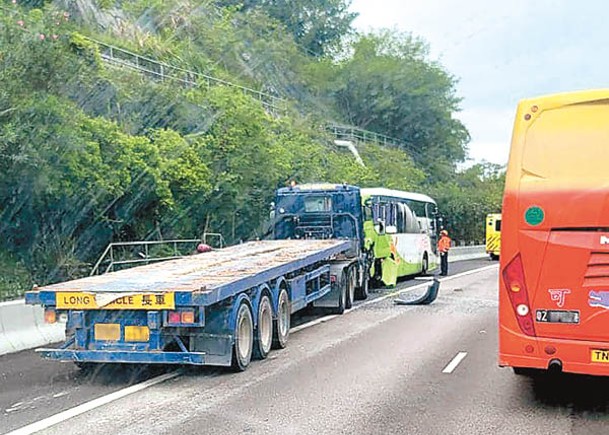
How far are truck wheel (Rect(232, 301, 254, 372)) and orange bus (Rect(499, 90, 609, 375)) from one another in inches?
142

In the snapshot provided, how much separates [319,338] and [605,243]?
677 cm

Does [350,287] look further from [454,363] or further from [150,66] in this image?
[150,66]

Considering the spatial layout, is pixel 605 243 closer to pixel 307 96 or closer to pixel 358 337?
pixel 358 337

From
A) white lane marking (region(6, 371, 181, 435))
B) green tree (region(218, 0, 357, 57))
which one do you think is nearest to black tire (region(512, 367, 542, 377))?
white lane marking (region(6, 371, 181, 435))

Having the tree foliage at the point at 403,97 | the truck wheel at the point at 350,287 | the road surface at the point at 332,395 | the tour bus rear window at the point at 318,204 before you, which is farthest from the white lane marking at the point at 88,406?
the tree foliage at the point at 403,97

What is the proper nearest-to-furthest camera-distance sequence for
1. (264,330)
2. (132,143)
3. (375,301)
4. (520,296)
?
(520,296)
(264,330)
(375,301)
(132,143)

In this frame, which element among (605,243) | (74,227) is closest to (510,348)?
(605,243)

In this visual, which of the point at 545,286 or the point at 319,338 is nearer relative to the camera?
the point at 545,286

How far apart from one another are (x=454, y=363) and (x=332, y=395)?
2688 mm

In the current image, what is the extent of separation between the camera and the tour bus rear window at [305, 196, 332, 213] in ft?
67.4

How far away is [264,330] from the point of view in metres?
11.9

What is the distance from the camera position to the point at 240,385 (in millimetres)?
9883

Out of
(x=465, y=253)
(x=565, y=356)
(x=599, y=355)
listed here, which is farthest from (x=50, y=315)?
(x=465, y=253)

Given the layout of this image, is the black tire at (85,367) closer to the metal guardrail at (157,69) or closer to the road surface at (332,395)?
the road surface at (332,395)
